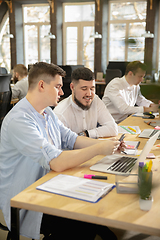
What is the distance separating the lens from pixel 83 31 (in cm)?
1001

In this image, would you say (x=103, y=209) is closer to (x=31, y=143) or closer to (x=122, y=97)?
(x=31, y=143)

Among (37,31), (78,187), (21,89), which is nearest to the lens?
(78,187)

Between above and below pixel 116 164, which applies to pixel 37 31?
above

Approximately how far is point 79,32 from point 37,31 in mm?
1857

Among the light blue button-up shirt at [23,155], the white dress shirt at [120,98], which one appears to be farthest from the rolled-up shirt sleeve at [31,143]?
the white dress shirt at [120,98]

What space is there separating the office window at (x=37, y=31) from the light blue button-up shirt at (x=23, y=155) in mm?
9276

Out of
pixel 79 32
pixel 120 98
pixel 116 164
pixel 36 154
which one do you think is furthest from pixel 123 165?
pixel 79 32

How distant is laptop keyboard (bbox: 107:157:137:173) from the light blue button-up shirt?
0.31 m

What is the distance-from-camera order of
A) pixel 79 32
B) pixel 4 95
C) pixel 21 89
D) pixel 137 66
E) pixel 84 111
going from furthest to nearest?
pixel 79 32
pixel 21 89
pixel 4 95
pixel 84 111
pixel 137 66

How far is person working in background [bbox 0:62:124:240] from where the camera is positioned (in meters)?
1.35

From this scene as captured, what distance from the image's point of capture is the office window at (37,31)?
10422 mm

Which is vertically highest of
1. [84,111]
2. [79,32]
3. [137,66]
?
[79,32]

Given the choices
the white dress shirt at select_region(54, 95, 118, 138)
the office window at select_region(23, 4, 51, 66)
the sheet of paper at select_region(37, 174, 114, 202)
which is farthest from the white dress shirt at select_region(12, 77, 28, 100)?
A: the office window at select_region(23, 4, 51, 66)

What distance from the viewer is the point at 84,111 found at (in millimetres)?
2488
